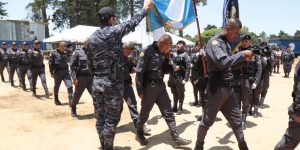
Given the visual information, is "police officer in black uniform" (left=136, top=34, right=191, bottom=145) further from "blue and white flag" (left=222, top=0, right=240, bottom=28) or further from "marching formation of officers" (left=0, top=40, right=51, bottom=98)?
"marching formation of officers" (left=0, top=40, right=51, bottom=98)

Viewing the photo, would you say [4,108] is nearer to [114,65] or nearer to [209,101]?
[114,65]

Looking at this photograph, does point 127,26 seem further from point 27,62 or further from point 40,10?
point 40,10

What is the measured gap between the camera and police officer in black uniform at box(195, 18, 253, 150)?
177 inches

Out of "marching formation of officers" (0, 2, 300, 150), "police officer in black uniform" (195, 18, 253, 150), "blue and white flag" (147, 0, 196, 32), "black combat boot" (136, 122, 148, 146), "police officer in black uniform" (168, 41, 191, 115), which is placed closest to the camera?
"police officer in black uniform" (195, 18, 253, 150)

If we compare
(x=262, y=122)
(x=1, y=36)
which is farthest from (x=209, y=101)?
(x=1, y=36)

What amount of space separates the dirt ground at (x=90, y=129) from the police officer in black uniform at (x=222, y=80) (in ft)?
3.38

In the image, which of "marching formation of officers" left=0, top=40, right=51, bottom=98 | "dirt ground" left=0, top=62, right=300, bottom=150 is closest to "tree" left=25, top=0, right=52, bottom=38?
"marching formation of officers" left=0, top=40, right=51, bottom=98

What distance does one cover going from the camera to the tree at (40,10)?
46.5m

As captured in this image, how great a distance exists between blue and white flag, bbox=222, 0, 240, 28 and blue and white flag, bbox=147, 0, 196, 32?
0.68m

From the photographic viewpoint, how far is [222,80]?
4762 millimetres

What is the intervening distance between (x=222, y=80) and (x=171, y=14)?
2399 millimetres

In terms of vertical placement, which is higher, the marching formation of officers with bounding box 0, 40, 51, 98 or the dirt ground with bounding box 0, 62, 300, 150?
the marching formation of officers with bounding box 0, 40, 51, 98

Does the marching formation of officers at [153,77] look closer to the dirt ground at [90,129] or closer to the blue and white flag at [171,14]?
the dirt ground at [90,129]

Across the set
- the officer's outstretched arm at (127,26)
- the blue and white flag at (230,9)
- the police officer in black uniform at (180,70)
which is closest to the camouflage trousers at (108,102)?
the officer's outstretched arm at (127,26)
